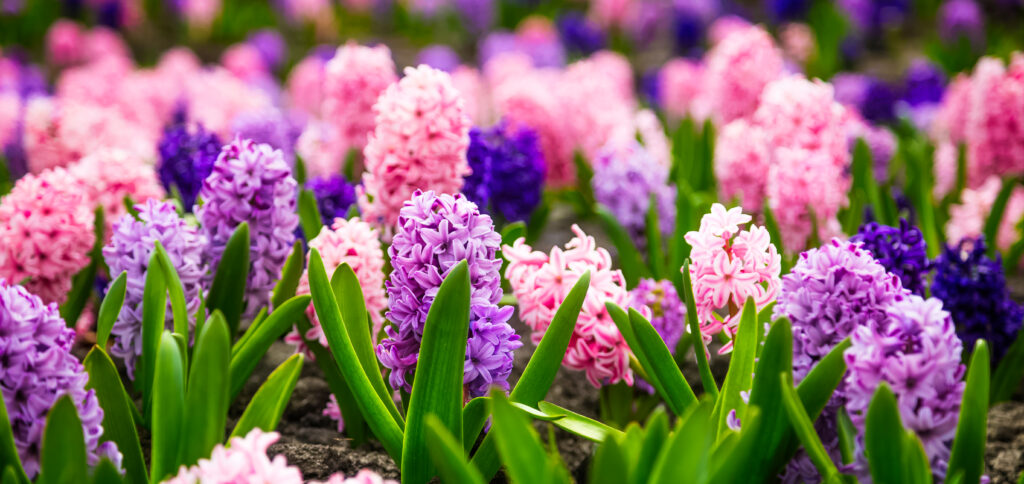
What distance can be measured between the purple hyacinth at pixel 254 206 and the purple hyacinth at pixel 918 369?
4.89ft

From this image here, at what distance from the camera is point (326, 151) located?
416cm

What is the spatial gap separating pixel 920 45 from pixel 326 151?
8009mm

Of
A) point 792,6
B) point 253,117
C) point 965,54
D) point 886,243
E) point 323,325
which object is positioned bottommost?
point 323,325

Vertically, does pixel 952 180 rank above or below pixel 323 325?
above

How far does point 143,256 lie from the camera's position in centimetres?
213

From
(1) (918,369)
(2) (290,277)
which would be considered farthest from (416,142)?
(1) (918,369)

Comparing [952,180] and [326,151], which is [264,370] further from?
[952,180]

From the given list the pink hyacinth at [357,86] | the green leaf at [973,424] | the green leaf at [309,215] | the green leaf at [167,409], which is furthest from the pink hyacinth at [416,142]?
the green leaf at [973,424]

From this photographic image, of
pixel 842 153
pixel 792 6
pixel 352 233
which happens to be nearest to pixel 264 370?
pixel 352 233

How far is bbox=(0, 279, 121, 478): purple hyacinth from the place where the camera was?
1.50m

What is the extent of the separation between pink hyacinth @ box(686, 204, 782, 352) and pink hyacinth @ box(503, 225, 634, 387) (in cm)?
26

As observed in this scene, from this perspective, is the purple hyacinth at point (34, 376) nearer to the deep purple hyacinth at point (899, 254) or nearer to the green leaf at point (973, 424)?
the green leaf at point (973, 424)

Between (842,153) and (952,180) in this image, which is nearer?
(842,153)

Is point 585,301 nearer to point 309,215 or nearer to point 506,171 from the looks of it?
point 309,215
